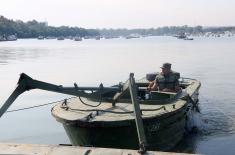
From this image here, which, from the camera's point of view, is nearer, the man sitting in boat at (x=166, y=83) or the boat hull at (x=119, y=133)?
the boat hull at (x=119, y=133)

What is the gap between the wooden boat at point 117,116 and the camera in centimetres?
1130

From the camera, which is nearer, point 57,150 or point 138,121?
point 57,150

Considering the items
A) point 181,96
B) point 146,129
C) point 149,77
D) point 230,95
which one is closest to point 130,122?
point 146,129

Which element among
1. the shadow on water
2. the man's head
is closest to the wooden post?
the man's head

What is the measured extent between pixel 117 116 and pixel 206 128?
759 cm

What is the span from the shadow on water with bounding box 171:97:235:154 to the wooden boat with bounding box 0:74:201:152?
4.69ft

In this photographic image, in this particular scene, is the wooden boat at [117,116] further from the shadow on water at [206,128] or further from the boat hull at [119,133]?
the shadow on water at [206,128]

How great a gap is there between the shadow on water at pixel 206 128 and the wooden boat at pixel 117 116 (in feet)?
4.69

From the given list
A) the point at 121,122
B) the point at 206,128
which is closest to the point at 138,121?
the point at 121,122

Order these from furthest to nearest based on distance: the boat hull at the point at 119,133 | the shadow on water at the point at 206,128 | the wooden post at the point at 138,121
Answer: the shadow on water at the point at 206,128 → the boat hull at the point at 119,133 → the wooden post at the point at 138,121

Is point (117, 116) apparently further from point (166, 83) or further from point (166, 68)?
point (166, 83)

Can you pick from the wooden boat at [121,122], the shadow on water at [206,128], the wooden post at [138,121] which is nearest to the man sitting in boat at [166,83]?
the wooden boat at [121,122]

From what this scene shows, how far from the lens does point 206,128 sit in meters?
18.3

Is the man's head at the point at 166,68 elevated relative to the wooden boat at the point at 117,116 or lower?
elevated
